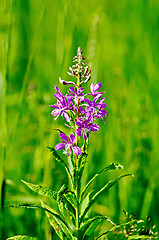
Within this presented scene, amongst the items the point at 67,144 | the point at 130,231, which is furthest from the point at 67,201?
the point at 130,231

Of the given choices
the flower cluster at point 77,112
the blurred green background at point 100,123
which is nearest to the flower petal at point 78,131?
the flower cluster at point 77,112

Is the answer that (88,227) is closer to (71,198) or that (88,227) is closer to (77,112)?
(71,198)

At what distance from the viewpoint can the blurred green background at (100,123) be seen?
2396 millimetres

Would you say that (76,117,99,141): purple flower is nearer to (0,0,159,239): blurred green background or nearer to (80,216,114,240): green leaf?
(80,216,114,240): green leaf

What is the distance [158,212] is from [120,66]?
219 cm

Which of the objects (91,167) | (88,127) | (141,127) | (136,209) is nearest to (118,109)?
(141,127)

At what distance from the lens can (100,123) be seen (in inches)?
147

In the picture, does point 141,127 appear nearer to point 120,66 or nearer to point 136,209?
point 136,209

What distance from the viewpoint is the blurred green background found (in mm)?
2396

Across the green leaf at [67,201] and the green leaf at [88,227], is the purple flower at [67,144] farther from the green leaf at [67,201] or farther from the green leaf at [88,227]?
the green leaf at [88,227]

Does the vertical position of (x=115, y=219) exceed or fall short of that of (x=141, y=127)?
it falls short

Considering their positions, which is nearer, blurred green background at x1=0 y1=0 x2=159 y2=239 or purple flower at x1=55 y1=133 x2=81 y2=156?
purple flower at x1=55 y1=133 x2=81 y2=156

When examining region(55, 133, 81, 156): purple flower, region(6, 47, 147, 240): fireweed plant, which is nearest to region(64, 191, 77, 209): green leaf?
region(6, 47, 147, 240): fireweed plant

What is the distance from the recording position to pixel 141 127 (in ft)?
11.5
